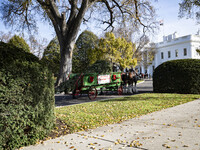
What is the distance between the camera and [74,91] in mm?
12375

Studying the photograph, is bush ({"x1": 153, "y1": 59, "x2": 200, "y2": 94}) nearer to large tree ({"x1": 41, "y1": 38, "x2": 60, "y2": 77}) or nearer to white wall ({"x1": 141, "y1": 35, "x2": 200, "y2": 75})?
large tree ({"x1": 41, "y1": 38, "x2": 60, "y2": 77})

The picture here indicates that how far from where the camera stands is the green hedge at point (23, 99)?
400cm

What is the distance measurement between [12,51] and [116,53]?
2847cm

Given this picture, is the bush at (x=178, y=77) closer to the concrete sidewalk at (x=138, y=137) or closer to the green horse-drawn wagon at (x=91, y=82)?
the green horse-drawn wagon at (x=91, y=82)

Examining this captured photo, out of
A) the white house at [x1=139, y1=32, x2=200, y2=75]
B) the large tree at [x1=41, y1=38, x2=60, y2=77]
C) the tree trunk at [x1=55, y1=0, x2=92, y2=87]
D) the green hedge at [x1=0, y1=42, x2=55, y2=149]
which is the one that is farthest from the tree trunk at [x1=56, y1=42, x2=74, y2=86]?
the white house at [x1=139, y1=32, x2=200, y2=75]

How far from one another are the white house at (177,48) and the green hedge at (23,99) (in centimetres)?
4672

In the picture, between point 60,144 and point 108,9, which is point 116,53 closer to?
point 108,9

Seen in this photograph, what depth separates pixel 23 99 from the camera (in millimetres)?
4289

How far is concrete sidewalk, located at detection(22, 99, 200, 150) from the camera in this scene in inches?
167

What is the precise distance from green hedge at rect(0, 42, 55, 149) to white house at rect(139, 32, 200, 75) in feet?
153

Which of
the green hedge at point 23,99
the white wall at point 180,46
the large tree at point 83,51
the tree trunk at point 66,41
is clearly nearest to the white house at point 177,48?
the white wall at point 180,46

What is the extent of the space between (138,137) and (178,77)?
413 inches

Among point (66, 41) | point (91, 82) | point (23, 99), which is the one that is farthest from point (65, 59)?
point (23, 99)

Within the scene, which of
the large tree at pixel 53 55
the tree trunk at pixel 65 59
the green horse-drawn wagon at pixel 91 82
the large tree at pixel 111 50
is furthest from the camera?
the large tree at pixel 53 55
